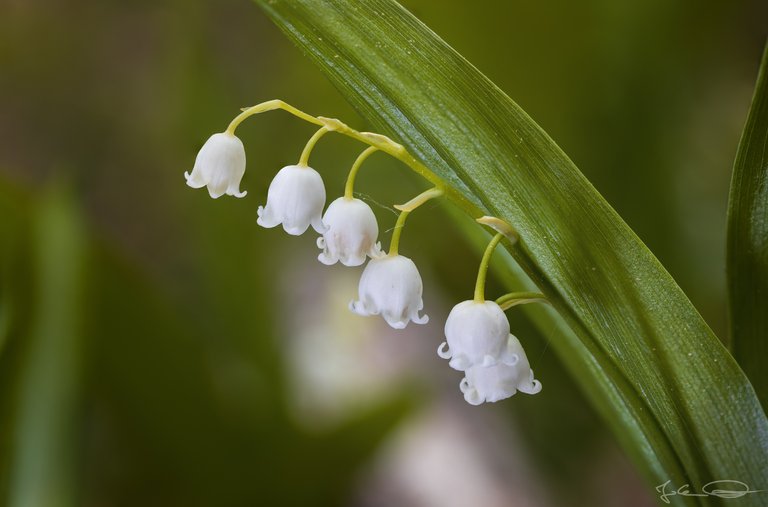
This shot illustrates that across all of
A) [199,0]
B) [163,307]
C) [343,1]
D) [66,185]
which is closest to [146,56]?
[199,0]

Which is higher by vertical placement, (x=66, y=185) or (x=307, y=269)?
(x=307, y=269)

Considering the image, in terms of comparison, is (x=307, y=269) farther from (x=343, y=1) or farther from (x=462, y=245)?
(x=343, y=1)

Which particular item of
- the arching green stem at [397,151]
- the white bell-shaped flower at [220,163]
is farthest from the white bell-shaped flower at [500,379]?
the white bell-shaped flower at [220,163]

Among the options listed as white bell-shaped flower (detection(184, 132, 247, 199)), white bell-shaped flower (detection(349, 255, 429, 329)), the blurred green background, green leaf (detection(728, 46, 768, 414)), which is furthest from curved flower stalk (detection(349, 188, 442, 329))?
the blurred green background
